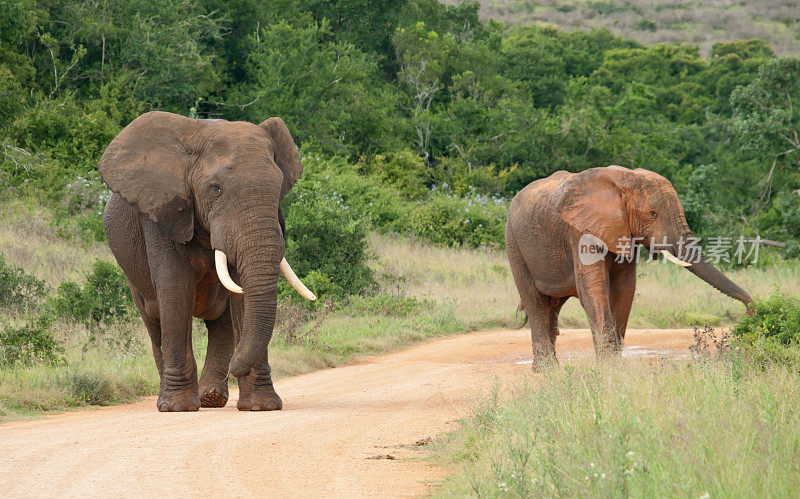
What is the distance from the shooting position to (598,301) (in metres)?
10.3

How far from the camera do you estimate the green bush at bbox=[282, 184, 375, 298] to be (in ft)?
56.9

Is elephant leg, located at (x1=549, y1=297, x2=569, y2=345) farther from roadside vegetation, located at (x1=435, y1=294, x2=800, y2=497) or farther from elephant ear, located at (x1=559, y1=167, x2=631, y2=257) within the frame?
roadside vegetation, located at (x1=435, y1=294, x2=800, y2=497)

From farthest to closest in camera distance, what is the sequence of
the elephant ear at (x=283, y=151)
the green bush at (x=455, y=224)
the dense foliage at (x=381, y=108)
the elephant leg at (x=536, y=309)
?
the green bush at (x=455, y=224)
the dense foliage at (x=381, y=108)
the elephant leg at (x=536, y=309)
the elephant ear at (x=283, y=151)

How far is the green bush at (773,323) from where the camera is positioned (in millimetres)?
9047

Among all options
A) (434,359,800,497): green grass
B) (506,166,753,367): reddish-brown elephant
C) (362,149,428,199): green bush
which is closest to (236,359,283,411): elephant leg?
(434,359,800,497): green grass

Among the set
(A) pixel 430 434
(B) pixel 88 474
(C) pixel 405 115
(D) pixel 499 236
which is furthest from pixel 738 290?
(C) pixel 405 115

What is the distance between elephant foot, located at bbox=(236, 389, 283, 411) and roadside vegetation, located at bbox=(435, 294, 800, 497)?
2.08 meters

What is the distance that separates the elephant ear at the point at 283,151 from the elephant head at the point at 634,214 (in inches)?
131

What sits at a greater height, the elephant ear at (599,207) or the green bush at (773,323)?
the elephant ear at (599,207)

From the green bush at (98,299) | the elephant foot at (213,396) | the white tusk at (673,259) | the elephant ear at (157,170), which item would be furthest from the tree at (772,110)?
the elephant ear at (157,170)

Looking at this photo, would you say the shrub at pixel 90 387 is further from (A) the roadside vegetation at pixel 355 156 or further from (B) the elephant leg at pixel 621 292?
(B) the elephant leg at pixel 621 292

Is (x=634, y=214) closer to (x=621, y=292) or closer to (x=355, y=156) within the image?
(x=621, y=292)

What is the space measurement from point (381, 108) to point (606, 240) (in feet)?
73.4

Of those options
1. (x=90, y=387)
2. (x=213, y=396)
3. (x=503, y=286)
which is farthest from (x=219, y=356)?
(x=503, y=286)
